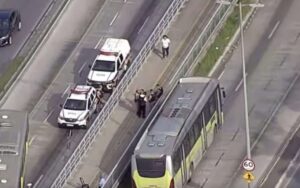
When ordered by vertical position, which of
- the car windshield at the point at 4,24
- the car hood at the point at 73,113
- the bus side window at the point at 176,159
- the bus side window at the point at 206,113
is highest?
the car windshield at the point at 4,24

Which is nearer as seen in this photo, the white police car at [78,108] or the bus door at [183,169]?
the bus door at [183,169]

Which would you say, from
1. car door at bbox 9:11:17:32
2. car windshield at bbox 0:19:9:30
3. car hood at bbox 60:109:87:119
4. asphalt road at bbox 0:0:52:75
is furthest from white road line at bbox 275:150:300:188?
car windshield at bbox 0:19:9:30

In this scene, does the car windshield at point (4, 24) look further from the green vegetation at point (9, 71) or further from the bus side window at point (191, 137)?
the bus side window at point (191, 137)

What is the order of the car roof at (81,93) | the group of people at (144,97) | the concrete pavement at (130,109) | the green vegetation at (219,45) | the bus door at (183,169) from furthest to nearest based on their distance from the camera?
the green vegetation at (219,45) < the car roof at (81,93) < the group of people at (144,97) < the concrete pavement at (130,109) < the bus door at (183,169)

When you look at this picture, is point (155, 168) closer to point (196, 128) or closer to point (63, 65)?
point (196, 128)

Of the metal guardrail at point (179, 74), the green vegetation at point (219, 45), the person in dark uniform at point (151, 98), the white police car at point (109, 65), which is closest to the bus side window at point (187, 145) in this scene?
the metal guardrail at point (179, 74)

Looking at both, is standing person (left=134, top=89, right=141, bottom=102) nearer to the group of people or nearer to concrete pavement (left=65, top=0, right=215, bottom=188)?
the group of people

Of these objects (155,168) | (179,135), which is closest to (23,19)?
(179,135)
